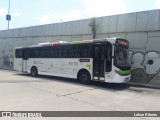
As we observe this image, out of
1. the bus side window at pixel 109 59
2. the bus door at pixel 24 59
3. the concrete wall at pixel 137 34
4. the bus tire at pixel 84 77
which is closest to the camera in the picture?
the bus side window at pixel 109 59

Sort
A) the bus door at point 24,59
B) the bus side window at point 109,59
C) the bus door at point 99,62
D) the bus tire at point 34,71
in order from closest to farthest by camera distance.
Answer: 1. the bus side window at point 109,59
2. the bus door at point 99,62
3. the bus tire at point 34,71
4. the bus door at point 24,59

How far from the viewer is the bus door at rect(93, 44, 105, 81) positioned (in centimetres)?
1313

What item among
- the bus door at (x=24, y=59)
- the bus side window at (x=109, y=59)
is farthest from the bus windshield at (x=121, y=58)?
the bus door at (x=24, y=59)

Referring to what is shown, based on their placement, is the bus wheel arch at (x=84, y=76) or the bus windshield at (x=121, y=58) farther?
the bus wheel arch at (x=84, y=76)

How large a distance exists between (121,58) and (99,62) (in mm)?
1405

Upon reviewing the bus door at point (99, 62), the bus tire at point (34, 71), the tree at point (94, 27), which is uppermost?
the tree at point (94, 27)

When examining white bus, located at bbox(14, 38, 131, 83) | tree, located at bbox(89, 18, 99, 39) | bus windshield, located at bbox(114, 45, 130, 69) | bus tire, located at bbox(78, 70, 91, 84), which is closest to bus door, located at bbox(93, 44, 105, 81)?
white bus, located at bbox(14, 38, 131, 83)

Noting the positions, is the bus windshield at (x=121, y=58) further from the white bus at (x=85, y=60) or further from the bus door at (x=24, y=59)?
the bus door at (x=24, y=59)

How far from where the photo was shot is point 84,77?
568 inches

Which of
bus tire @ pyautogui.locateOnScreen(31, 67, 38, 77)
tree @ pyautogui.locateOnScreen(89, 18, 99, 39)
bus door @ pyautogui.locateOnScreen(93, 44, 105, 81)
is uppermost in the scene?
tree @ pyautogui.locateOnScreen(89, 18, 99, 39)

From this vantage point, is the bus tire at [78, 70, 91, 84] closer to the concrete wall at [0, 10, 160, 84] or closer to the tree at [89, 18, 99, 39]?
the concrete wall at [0, 10, 160, 84]

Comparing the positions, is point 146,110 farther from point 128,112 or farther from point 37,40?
point 37,40

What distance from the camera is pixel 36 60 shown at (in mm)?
18812

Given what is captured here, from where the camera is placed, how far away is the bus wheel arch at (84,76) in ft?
46.5
